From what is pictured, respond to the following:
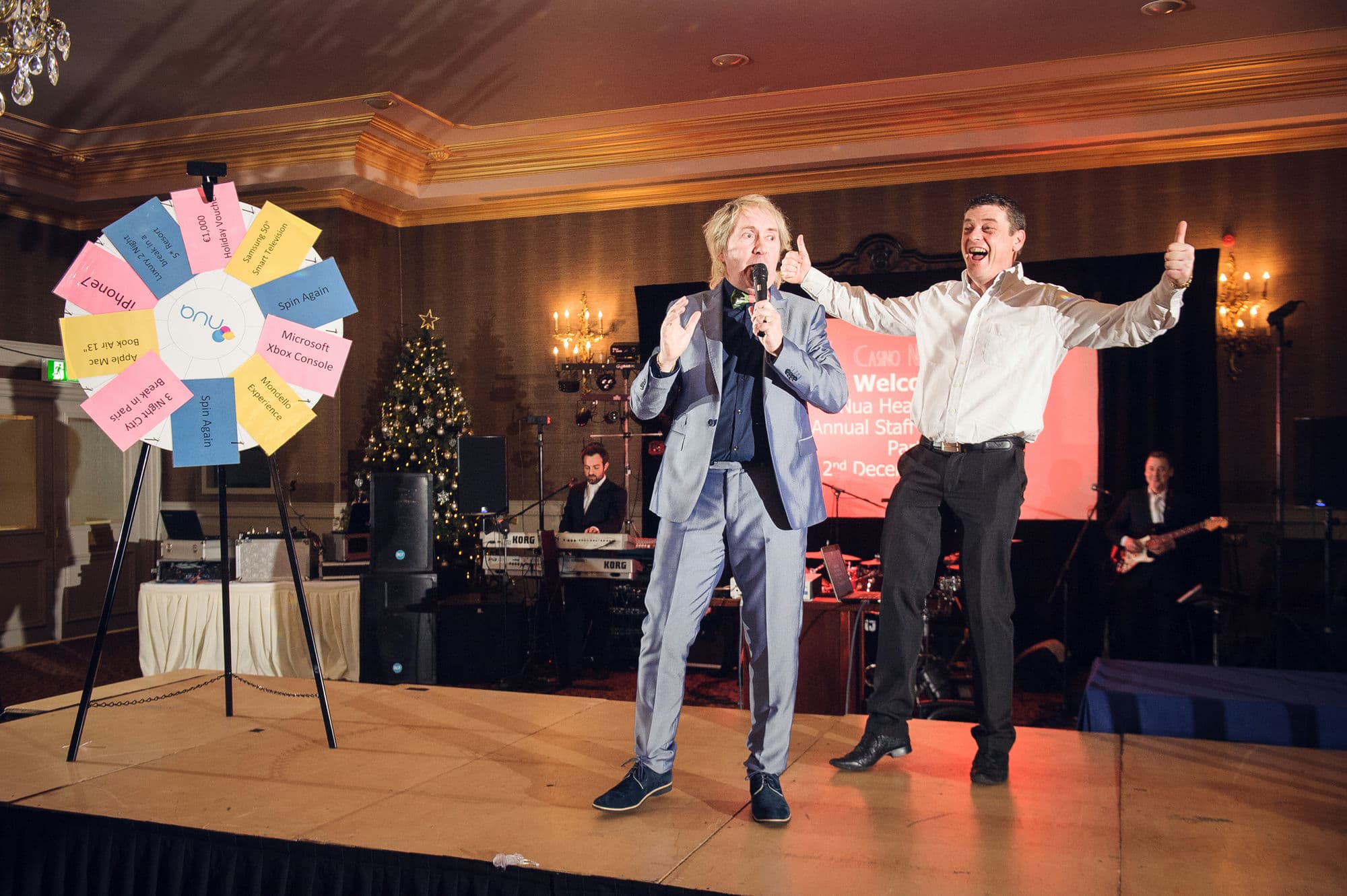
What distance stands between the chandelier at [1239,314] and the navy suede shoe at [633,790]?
20.3 ft

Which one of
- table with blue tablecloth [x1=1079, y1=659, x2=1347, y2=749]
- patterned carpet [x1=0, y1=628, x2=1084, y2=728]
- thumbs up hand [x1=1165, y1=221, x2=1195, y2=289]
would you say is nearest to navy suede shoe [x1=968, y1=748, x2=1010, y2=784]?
table with blue tablecloth [x1=1079, y1=659, x2=1347, y2=749]

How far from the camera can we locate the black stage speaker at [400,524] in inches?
224

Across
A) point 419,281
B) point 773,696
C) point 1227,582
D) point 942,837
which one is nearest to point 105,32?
point 419,281

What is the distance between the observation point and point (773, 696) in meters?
2.58

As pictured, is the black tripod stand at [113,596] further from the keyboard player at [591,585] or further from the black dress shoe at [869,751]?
the keyboard player at [591,585]

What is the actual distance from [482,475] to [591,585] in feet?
3.91

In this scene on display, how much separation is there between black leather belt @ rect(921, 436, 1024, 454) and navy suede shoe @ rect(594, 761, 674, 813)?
4.15ft

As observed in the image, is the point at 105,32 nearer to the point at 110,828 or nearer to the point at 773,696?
the point at 110,828

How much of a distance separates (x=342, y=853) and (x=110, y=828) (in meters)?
0.75

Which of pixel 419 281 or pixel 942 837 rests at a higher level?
pixel 419 281

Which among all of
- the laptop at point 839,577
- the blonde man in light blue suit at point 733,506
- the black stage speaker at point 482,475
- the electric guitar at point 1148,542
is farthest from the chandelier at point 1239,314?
the blonde man in light blue suit at point 733,506

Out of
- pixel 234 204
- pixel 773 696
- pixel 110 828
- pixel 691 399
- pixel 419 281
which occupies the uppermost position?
pixel 419 281

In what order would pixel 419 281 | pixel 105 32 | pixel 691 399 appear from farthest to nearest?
pixel 419 281
pixel 105 32
pixel 691 399

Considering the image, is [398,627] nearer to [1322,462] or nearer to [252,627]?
[252,627]
